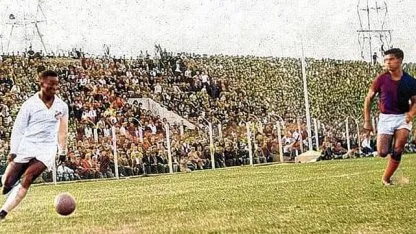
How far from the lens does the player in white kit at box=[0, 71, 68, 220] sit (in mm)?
11555

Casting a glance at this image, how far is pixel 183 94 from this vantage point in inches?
1710

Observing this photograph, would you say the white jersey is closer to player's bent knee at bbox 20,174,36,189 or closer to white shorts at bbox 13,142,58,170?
white shorts at bbox 13,142,58,170

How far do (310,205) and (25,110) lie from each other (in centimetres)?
408

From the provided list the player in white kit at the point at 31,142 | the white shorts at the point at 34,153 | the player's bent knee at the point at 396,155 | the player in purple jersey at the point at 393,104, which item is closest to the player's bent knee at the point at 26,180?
the player in white kit at the point at 31,142

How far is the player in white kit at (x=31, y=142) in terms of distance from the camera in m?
11.6

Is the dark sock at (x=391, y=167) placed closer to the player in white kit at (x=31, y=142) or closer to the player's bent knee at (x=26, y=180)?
the player in white kit at (x=31, y=142)

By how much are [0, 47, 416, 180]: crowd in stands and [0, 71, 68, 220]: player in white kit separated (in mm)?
19004

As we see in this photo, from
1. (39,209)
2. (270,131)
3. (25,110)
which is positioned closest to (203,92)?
(270,131)

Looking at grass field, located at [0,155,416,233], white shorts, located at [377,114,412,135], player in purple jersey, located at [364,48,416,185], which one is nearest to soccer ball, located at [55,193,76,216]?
grass field, located at [0,155,416,233]

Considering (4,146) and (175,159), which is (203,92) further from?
(4,146)

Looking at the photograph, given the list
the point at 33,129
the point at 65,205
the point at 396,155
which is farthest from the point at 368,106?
the point at 33,129

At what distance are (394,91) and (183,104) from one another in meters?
28.7

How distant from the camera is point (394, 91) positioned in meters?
14.0

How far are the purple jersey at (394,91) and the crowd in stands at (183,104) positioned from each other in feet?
59.7
